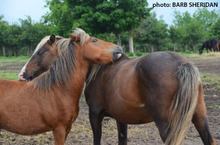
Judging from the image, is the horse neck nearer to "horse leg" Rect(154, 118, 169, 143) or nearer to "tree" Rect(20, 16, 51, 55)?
"horse leg" Rect(154, 118, 169, 143)

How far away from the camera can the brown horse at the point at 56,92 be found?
9.48ft

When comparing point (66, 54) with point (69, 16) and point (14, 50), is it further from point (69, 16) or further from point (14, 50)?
point (14, 50)

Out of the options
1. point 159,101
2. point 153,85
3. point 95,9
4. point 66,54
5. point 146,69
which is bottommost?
point 159,101

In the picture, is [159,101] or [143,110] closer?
[159,101]

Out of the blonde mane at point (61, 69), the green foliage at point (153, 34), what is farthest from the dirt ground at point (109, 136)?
the green foliage at point (153, 34)

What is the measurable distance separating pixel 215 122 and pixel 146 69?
308 cm

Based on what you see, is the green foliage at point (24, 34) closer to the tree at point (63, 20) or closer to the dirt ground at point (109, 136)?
the tree at point (63, 20)

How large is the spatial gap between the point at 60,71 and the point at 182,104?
165 cm

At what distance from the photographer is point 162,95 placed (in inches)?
100

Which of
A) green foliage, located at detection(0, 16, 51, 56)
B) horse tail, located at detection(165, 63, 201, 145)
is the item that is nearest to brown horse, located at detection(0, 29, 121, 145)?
horse tail, located at detection(165, 63, 201, 145)

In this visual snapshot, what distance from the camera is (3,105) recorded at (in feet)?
9.41

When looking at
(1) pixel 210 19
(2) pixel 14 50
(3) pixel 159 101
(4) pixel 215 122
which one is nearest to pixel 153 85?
(3) pixel 159 101

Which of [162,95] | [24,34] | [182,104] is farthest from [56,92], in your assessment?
[24,34]

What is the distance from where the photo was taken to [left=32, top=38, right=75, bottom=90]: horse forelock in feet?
Result: 10.3
